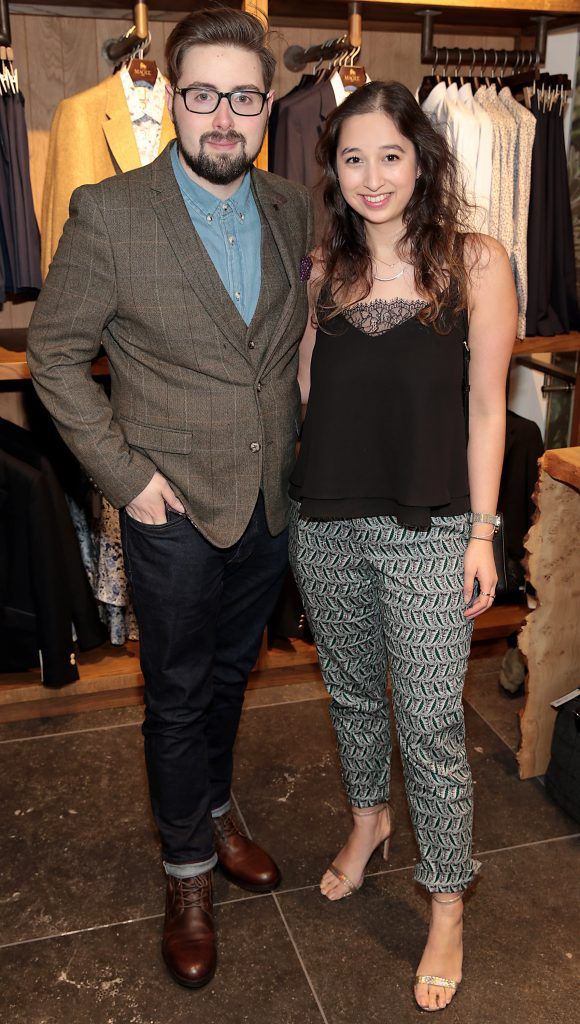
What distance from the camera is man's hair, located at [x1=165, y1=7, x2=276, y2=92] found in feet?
5.29

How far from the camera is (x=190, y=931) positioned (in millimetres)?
1961

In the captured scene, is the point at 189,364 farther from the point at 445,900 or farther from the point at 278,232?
the point at 445,900

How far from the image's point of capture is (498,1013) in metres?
1.84

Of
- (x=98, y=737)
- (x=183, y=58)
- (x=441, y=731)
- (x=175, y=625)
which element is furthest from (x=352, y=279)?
(x=98, y=737)

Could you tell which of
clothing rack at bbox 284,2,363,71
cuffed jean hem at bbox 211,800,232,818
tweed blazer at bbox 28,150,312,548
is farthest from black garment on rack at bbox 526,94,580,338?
cuffed jean hem at bbox 211,800,232,818

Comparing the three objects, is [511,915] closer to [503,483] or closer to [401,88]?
[503,483]

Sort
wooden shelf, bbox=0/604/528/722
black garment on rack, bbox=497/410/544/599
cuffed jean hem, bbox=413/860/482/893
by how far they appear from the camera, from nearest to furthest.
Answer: cuffed jean hem, bbox=413/860/482/893, wooden shelf, bbox=0/604/528/722, black garment on rack, bbox=497/410/544/599

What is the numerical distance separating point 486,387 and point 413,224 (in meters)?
0.31

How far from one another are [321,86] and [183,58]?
45.5 inches

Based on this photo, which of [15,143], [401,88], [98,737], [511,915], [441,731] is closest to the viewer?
[401,88]

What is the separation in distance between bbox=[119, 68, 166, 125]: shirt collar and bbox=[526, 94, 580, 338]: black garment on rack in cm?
108

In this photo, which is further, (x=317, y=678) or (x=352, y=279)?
(x=317, y=678)

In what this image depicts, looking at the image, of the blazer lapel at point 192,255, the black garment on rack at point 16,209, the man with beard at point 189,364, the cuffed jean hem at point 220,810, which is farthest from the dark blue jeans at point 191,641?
the black garment on rack at point 16,209

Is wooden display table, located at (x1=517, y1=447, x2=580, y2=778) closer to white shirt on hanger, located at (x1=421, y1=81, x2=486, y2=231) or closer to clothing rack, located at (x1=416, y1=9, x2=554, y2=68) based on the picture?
white shirt on hanger, located at (x1=421, y1=81, x2=486, y2=231)
